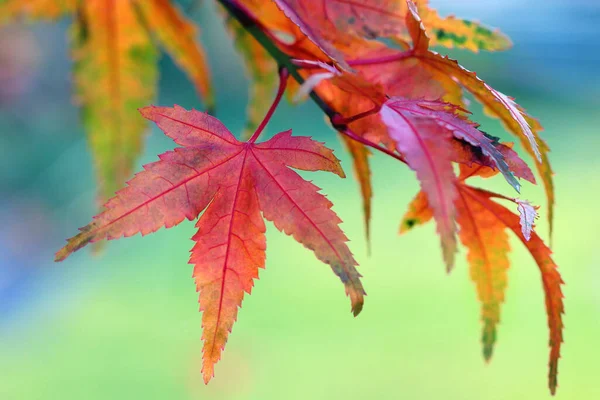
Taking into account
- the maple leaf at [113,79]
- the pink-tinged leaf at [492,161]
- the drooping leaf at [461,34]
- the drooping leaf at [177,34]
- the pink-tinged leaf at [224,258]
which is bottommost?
the pink-tinged leaf at [224,258]

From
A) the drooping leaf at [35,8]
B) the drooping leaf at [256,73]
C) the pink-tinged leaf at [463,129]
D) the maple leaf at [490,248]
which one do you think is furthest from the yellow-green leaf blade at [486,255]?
the drooping leaf at [35,8]

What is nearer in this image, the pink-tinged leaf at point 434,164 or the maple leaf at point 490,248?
the pink-tinged leaf at point 434,164

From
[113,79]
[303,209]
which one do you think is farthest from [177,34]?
[303,209]

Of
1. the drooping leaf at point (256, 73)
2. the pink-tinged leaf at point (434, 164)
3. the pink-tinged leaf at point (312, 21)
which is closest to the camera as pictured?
the pink-tinged leaf at point (434, 164)

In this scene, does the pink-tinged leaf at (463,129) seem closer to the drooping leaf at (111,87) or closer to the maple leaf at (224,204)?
the maple leaf at (224,204)

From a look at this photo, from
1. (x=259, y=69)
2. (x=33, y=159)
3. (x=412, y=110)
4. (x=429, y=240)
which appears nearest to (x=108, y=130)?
(x=259, y=69)

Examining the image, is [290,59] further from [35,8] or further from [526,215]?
[35,8]

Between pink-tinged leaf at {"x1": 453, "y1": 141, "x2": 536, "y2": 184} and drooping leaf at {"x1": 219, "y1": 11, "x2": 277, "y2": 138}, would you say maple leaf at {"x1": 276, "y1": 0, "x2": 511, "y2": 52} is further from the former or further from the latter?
drooping leaf at {"x1": 219, "y1": 11, "x2": 277, "y2": 138}
